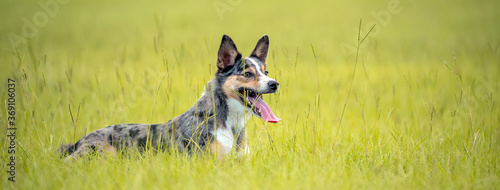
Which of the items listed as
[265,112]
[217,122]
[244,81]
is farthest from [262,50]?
[217,122]

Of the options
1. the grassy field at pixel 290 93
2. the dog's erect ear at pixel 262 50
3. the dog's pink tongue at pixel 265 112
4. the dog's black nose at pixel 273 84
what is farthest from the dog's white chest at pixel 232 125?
the dog's erect ear at pixel 262 50

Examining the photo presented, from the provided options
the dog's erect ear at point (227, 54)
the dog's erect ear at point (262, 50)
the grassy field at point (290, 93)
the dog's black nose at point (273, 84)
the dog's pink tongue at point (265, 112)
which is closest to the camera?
the grassy field at point (290, 93)

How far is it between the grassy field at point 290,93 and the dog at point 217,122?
0.64 feet

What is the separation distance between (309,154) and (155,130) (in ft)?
6.23

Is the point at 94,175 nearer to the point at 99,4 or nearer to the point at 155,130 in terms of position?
the point at 155,130

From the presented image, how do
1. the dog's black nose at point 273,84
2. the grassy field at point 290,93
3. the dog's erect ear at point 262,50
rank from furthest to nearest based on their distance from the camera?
the dog's erect ear at point 262,50 < the dog's black nose at point 273,84 < the grassy field at point 290,93

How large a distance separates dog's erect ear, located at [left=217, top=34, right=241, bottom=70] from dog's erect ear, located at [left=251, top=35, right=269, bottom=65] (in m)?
0.38

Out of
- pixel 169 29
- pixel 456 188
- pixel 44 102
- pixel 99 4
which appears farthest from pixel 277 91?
pixel 99 4

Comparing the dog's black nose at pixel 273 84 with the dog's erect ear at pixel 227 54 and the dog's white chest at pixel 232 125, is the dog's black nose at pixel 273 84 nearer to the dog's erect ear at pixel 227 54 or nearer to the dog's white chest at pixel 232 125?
the dog's white chest at pixel 232 125

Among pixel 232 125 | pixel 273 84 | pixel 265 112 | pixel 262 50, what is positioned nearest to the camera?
pixel 273 84

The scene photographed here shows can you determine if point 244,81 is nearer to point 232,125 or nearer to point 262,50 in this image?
point 232,125

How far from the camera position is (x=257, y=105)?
191 inches

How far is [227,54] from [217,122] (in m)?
0.82

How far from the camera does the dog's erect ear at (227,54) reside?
496cm
